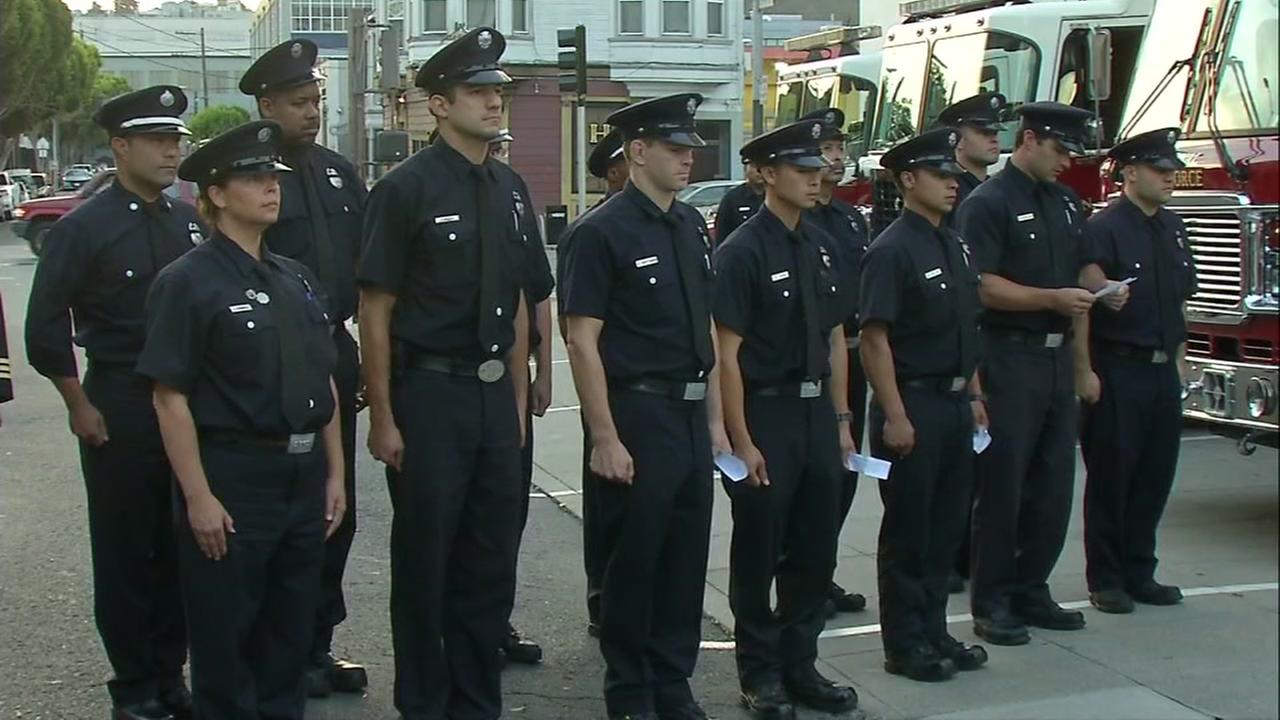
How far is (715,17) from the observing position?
44438 millimetres

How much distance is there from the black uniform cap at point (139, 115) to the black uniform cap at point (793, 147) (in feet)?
6.67

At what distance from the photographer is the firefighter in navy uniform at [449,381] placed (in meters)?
5.34

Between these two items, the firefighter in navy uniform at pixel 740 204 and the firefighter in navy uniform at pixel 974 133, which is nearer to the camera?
the firefighter in navy uniform at pixel 974 133

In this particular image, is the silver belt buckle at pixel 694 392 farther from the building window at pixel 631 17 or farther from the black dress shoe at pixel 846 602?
the building window at pixel 631 17

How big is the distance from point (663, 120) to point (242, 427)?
176cm

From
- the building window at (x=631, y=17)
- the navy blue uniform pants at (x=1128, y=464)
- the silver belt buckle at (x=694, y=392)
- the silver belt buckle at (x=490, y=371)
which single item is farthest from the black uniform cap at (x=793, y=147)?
the building window at (x=631, y=17)

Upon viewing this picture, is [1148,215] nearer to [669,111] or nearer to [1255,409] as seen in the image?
[1255,409]

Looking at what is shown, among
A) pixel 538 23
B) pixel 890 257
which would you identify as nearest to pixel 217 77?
pixel 538 23

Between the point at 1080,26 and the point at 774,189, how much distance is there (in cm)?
773

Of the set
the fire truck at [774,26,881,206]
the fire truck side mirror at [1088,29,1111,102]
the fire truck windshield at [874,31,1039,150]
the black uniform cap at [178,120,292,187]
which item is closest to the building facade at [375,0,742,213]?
the fire truck at [774,26,881,206]

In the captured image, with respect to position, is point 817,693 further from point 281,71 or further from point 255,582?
point 281,71

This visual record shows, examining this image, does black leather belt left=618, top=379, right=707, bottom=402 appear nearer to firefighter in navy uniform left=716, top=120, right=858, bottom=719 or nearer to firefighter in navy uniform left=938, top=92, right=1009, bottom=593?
firefighter in navy uniform left=716, top=120, right=858, bottom=719

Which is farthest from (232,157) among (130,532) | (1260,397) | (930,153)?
(1260,397)

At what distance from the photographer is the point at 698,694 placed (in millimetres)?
6254
